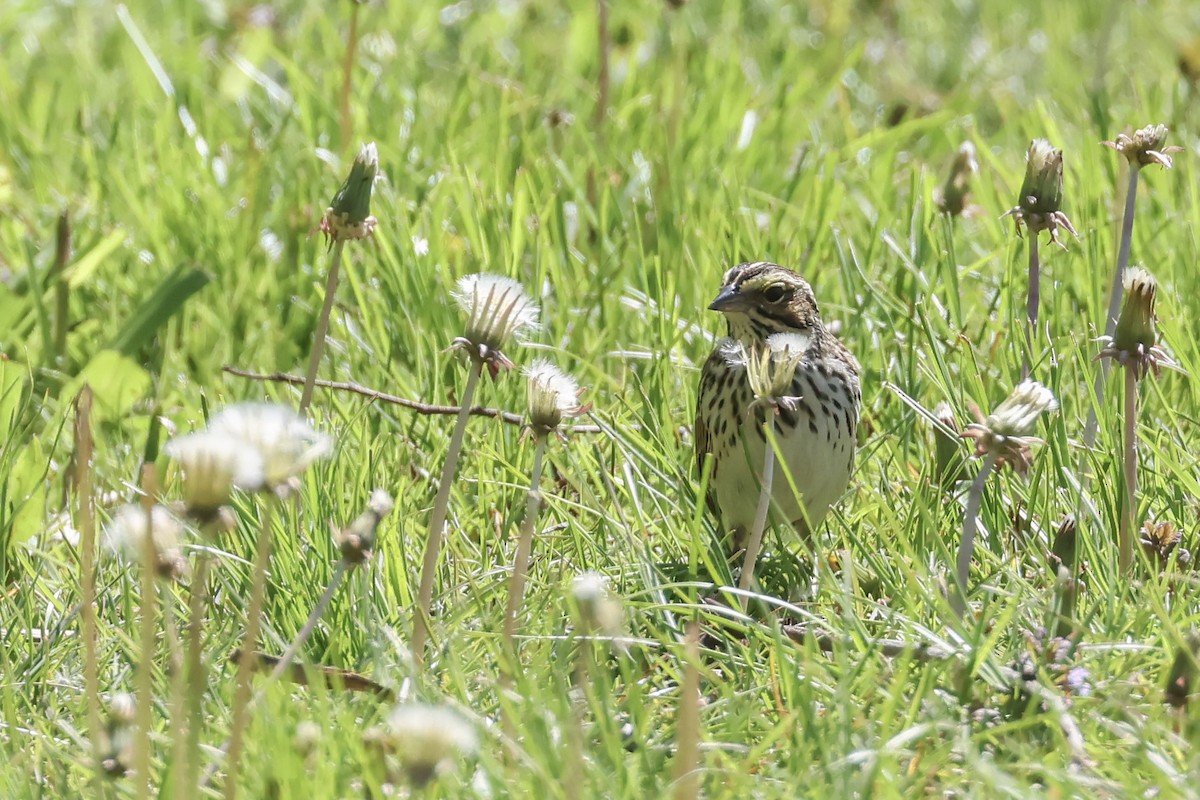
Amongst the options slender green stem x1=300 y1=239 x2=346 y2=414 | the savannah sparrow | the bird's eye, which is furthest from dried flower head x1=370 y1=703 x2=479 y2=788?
the bird's eye

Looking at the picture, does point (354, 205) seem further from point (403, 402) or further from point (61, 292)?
point (61, 292)

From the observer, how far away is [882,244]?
4.58m

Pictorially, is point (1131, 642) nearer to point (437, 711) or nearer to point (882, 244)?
point (437, 711)

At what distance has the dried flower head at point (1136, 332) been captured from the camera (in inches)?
106

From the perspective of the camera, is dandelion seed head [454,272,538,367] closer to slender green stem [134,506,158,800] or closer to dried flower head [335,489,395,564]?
dried flower head [335,489,395,564]

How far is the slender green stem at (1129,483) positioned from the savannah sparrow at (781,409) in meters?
0.63

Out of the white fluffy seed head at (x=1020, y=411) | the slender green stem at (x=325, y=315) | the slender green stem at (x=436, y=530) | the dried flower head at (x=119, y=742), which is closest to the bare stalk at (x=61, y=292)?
the slender green stem at (x=325, y=315)

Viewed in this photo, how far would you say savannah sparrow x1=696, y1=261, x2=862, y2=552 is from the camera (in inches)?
135

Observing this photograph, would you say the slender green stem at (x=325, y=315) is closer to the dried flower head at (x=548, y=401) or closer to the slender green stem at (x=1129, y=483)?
the dried flower head at (x=548, y=401)

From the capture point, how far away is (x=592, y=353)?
401cm

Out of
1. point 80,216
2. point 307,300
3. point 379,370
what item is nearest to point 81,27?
point 80,216

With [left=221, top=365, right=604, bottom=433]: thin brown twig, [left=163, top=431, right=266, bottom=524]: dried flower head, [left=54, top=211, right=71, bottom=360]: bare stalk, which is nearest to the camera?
[left=163, top=431, right=266, bottom=524]: dried flower head

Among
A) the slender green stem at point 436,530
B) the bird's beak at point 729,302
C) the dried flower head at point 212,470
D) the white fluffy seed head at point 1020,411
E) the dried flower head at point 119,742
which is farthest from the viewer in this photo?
the bird's beak at point 729,302

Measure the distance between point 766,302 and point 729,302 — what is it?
9 centimetres
